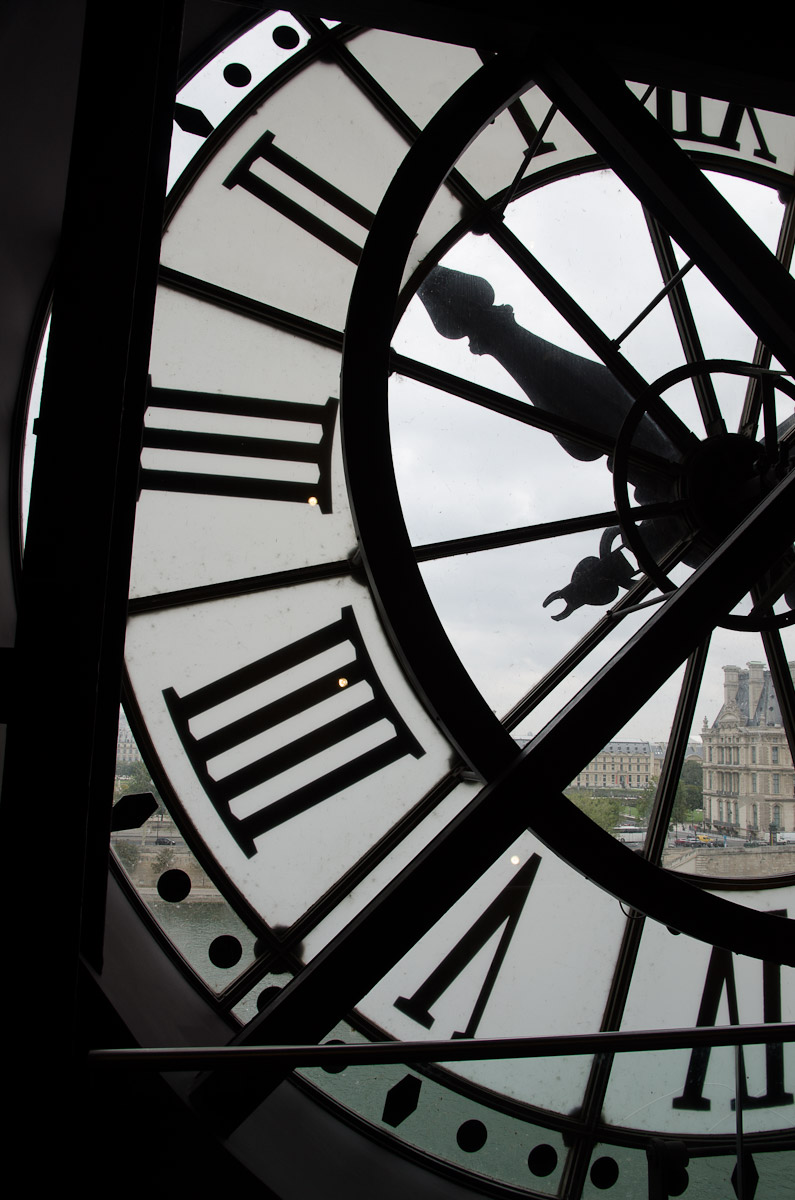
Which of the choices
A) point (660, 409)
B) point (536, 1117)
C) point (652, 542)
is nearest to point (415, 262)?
point (660, 409)

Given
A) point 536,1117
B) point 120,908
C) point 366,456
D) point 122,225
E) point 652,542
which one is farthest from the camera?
point 652,542

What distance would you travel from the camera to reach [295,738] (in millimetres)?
2982

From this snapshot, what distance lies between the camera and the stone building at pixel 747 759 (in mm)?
3240

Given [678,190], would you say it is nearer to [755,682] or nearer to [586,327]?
[586,327]

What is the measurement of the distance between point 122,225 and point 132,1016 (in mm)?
1973

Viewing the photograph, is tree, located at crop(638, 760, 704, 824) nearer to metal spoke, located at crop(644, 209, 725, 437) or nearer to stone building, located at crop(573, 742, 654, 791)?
stone building, located at crop(573, 742, 654, 791)

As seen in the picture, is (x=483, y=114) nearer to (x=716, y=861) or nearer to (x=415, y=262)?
(x=415, y=262)

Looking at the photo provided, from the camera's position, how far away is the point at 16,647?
1.42 meters

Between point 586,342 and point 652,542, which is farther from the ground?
point 586,342

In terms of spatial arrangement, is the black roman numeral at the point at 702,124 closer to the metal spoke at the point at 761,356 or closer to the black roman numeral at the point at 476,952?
the metal spoke at the point at 761,356

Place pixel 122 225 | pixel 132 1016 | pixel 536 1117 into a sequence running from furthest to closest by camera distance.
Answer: pixel 536 1117 < pixel 132 1016 < pixel 122 225

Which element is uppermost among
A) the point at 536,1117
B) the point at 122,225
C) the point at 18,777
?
the point at 122,225

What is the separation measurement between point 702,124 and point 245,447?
2.73 meters

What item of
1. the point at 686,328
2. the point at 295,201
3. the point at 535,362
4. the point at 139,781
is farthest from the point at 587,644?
the point at 295,201
